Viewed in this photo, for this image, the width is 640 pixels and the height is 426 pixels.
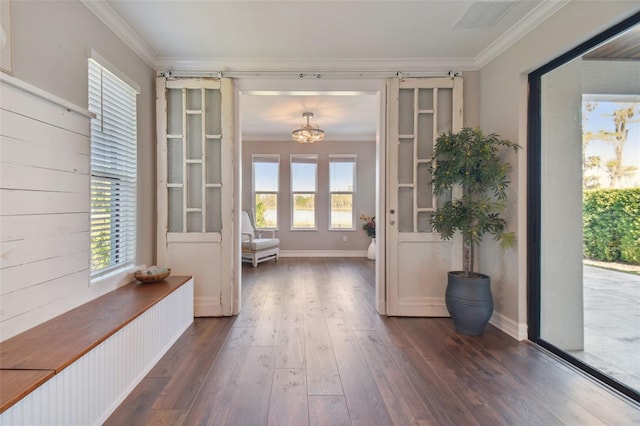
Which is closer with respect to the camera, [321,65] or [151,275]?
[151,275]

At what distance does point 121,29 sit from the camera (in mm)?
2330

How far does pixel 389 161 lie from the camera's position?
2988 mm

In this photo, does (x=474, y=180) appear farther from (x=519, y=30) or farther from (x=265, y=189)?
(x=265, y=189)

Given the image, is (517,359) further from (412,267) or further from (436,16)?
(436,16)

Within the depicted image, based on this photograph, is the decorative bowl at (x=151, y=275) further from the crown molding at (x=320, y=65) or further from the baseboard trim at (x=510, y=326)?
the baseboard trim at (x=510, y=326)

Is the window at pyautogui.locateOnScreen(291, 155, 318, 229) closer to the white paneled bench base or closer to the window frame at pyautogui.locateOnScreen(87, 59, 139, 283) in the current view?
the window frame at pyautogui.locateOnScreen(87, 59, 139, 283)

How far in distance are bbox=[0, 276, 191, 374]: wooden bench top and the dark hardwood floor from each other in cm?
45

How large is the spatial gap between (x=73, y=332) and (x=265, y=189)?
199 inches

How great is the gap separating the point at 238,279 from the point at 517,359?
8.27ft

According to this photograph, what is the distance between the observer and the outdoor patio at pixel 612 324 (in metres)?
1.82

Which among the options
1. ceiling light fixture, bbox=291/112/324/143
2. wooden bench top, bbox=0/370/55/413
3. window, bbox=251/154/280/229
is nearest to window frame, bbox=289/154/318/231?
window, bbox=251/154/280/229

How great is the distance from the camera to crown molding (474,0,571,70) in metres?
2.07

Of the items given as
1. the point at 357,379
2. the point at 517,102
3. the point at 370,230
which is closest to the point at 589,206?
the point at 517,102

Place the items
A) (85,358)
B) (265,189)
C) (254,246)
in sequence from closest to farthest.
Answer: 1. (85,358)
2. (254,246)
3. (265,189)
